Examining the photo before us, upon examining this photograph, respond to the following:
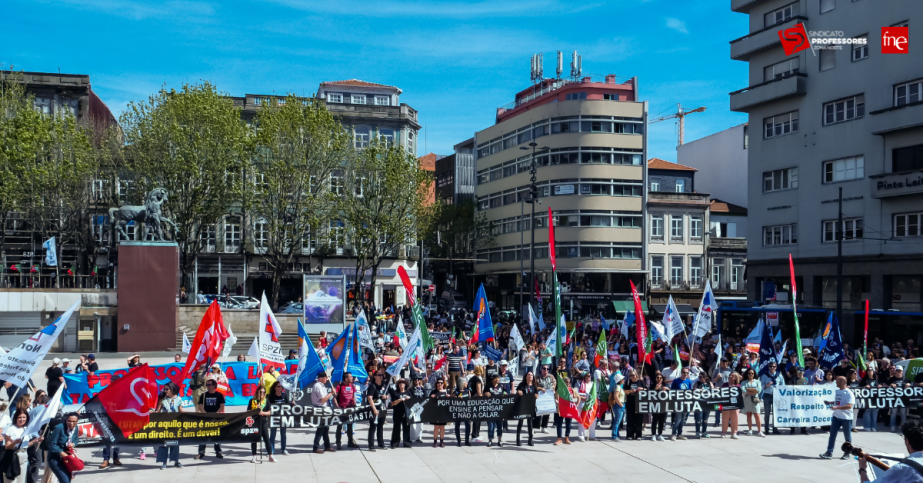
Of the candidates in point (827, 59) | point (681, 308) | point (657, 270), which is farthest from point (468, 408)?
point (657, 270)

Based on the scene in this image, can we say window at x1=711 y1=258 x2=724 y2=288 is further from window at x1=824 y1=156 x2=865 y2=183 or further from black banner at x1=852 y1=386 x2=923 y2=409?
black banner at x1=852 y1=386 x2=923 y2=409

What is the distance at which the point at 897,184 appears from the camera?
39.9m

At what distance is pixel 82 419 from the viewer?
13.4 metres

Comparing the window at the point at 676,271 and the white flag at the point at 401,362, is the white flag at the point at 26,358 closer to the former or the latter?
the white flag at the point at 401,362

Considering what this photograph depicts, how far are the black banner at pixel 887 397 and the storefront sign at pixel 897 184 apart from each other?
81.6 feet

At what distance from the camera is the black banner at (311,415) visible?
14.8 metres

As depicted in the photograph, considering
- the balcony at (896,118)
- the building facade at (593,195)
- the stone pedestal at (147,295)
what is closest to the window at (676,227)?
the building facade at (593,195)

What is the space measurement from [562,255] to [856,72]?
25119 millimetres

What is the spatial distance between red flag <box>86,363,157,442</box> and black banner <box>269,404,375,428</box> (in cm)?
224

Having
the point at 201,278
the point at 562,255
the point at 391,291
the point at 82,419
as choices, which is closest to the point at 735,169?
the point at 562,255

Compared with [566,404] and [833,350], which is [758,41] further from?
[566,404]

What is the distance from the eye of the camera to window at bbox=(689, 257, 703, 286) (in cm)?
6319

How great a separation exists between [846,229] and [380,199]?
90.4ft

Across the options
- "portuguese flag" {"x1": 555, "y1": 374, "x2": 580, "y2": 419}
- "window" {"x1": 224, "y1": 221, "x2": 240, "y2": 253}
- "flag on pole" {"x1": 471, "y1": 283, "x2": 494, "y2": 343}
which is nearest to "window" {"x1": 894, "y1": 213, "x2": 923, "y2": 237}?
"flag on pole" {"x1": 471, "y1": 283, "x2": 494, "y2": 343}
